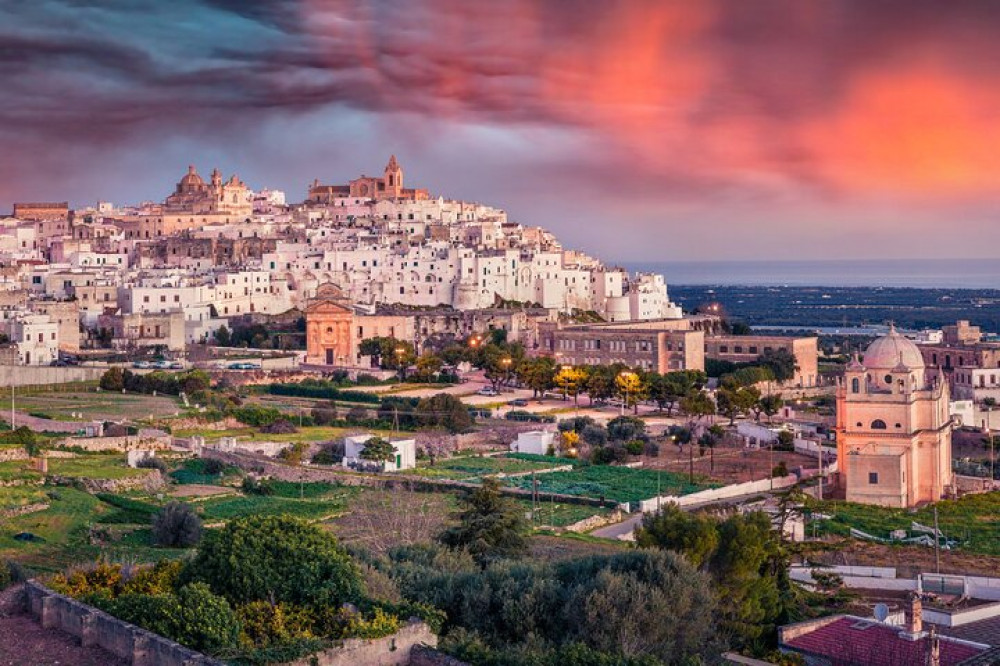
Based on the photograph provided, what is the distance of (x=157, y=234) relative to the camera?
8744 cm

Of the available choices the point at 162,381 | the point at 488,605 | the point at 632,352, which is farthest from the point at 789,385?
the point at 488,605

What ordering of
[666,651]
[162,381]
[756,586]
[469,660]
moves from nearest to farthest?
[469,660], [666,651], [756,586], [162,381]

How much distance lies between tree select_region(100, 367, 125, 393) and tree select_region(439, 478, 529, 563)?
3003 centimetres

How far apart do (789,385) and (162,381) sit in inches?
1085

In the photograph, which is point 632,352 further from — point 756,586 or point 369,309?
point 756,586

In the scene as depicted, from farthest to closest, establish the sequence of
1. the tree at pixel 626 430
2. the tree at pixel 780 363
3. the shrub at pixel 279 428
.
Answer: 1. the tree at pixel 780 363
2. the tree at pixel 626 430
3. the shrub at pixel 279 428

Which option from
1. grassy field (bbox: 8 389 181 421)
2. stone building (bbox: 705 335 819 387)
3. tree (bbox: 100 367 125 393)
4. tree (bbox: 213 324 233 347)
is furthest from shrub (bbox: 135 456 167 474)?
stone building (bbox: 705 335 819 387)

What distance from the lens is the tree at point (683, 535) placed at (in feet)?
67.5

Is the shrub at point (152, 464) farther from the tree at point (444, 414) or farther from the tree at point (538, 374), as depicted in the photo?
the tree at point (538, 374)

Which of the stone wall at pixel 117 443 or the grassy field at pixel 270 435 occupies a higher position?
the stone wall at pixel 117 443

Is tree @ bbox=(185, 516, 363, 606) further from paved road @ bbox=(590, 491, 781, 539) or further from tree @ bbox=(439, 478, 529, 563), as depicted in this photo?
paved road @ bbox=(590, 491, 781, 539)

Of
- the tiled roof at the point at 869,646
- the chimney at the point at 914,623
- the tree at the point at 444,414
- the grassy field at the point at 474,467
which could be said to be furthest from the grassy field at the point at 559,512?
the tree at the point at 444,414

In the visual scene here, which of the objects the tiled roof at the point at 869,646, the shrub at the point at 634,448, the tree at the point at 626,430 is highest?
the tree at the point at 626,430

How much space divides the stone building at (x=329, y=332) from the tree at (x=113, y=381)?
13.5 metres
